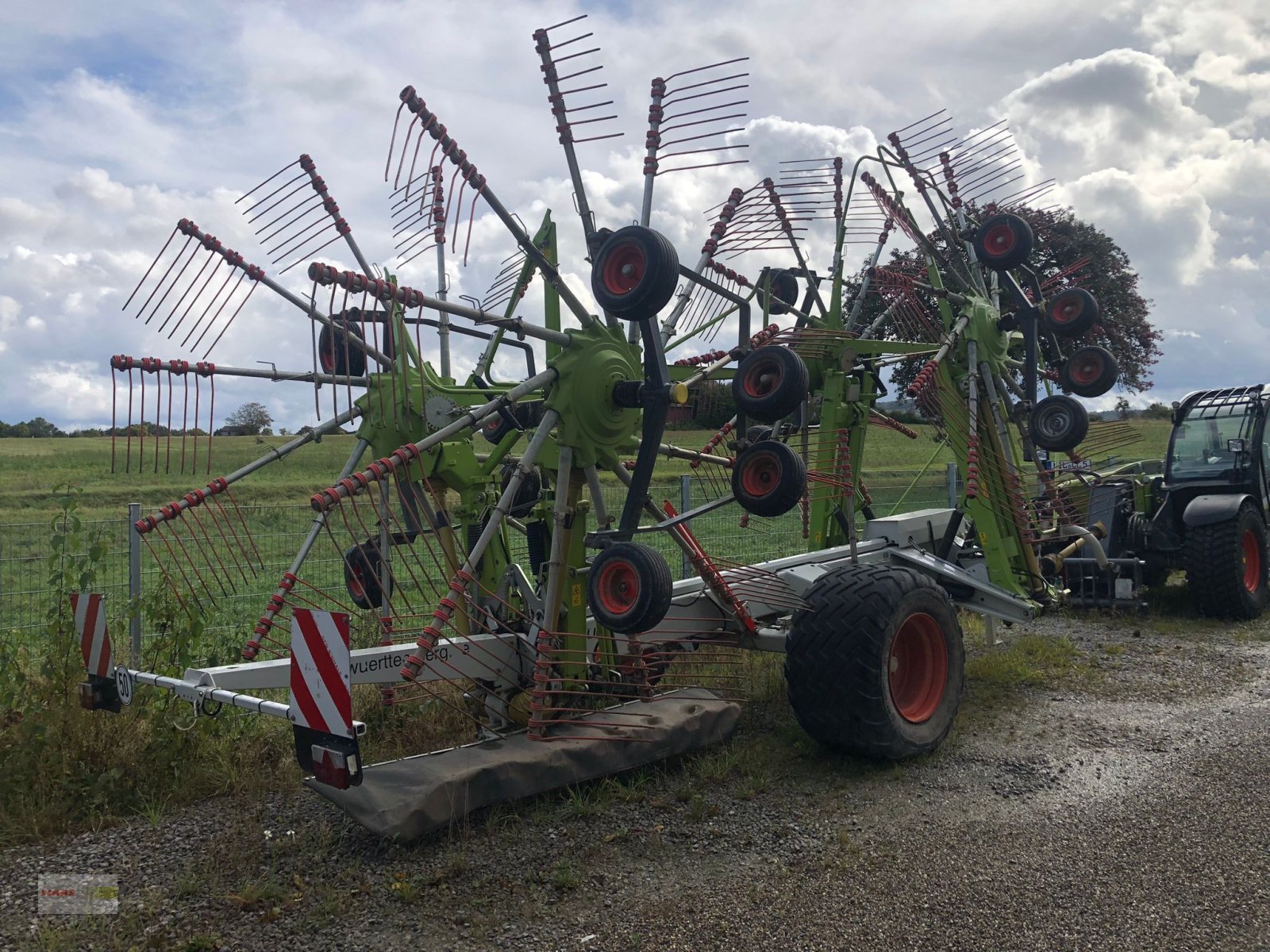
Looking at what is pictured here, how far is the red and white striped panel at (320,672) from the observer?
3.81 meters

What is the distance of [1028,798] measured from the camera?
4.98m

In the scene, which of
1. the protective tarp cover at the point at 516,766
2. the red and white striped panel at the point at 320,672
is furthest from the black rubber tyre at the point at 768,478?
the red and white striped panel at the point at 320,672

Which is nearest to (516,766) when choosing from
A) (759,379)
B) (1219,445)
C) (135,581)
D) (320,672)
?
(320,672)

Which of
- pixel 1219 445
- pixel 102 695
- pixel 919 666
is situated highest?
pixel 1219 445

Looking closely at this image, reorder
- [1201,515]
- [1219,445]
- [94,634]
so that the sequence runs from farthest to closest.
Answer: [1219,445] < [1201,515] < [94,634]

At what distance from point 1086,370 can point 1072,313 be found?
1.62 feet

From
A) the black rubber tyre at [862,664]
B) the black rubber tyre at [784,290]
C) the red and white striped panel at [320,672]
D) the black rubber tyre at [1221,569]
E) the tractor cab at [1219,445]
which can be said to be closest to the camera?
the red and white striped panel at [320,672]

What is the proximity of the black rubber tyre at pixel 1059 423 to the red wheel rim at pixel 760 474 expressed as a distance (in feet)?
12.0

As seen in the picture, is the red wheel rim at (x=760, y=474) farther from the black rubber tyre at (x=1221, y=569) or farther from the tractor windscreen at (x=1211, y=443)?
the tractor windscreen at (x=1211, y=443)

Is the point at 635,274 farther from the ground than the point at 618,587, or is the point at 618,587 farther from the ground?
the point at 635,274

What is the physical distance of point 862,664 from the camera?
5090mm

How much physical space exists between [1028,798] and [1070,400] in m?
3.68

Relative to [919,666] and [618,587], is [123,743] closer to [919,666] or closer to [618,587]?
[618,587]

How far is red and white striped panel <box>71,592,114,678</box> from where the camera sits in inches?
183
